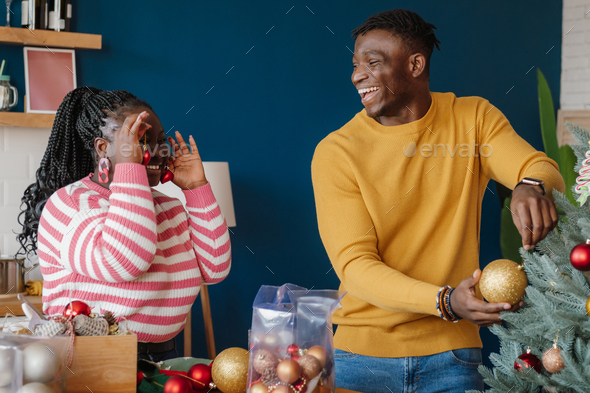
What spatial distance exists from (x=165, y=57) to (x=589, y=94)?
8.47 ft

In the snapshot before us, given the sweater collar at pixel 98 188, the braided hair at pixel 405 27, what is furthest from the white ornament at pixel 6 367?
the braided hair at pixel 405 27

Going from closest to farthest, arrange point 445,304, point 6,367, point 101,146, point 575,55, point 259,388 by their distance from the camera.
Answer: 1. point 6,367
2. point 259,388
3. point 445,304
4. point 101,146
5. point 575,55

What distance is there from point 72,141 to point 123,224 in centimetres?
40

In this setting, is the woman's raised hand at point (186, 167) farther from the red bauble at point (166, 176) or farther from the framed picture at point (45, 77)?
the framed picture at point (45, 77)

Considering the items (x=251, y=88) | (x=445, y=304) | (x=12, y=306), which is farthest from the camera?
(x=251, y=88)

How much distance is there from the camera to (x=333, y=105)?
3070 millimetres

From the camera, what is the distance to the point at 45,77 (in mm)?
2574

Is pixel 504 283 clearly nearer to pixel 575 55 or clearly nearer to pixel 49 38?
pixel 49 38

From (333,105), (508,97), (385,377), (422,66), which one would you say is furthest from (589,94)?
(385,377)

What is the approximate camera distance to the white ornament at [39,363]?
737 millimetres

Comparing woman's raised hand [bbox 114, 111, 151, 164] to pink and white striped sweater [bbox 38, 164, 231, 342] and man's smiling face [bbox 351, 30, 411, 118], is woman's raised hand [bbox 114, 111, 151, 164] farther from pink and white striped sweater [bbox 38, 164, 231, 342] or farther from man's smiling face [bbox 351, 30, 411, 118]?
man's smiling face [bbox 351, 30, 411, 118]

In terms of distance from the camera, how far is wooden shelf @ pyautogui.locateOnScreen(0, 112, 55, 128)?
8.20ft

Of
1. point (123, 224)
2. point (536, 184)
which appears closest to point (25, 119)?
point (123, 224)

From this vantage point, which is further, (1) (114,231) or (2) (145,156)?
(2) (145,156)
